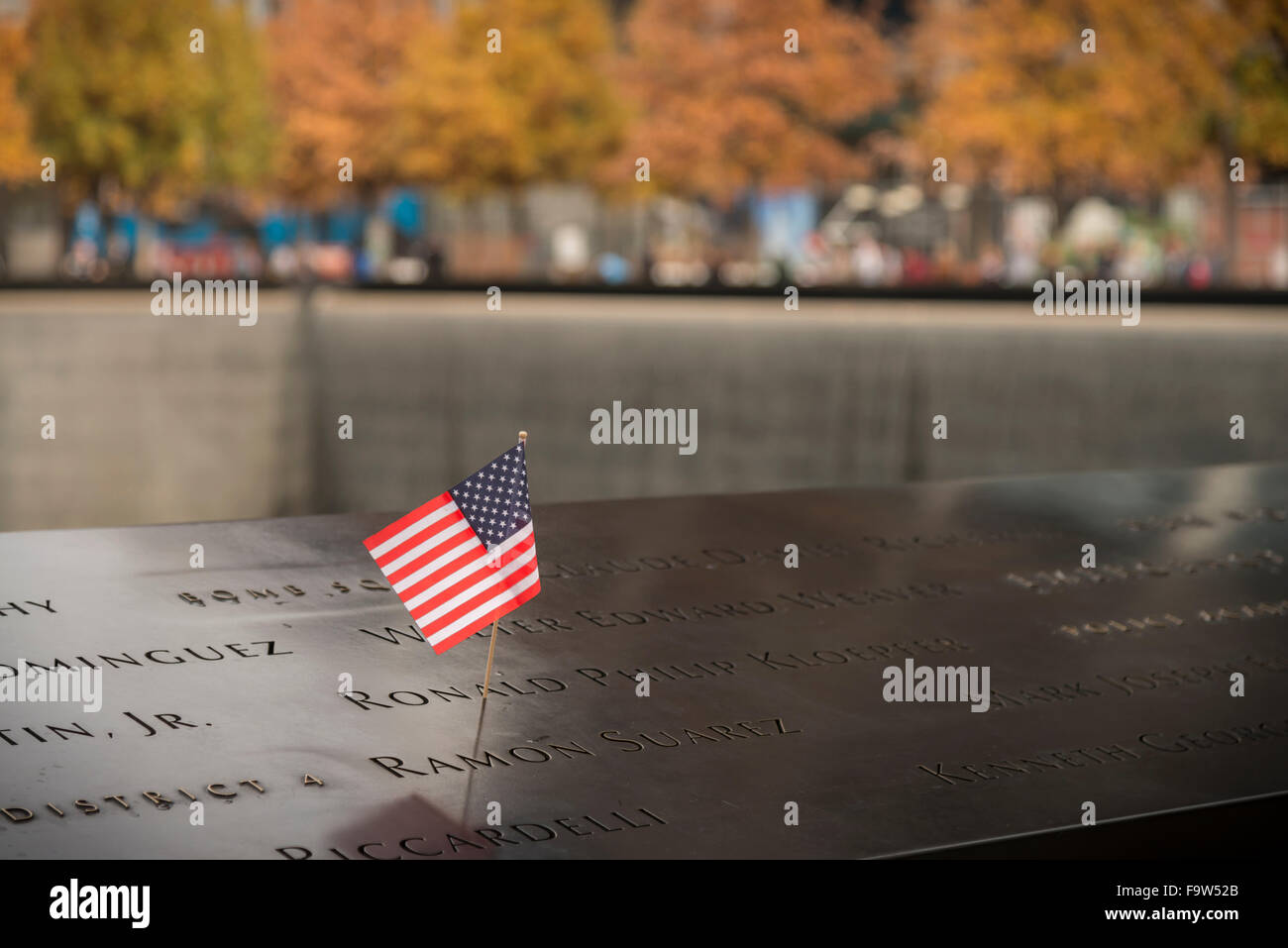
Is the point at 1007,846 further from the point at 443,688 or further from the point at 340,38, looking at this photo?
the point at 340,38

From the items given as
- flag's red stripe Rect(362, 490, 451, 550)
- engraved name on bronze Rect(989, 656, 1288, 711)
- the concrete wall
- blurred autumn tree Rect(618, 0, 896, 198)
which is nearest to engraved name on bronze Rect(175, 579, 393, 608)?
flag's red stripe Rect(362, 490, 451, 550)

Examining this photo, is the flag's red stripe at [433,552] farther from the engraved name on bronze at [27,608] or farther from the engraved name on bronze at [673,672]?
the engraved name on bronze at [27,608]

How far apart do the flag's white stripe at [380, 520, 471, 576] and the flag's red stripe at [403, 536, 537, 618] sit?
15cm

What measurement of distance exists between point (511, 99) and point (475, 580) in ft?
112

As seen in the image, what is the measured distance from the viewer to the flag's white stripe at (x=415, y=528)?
539cm

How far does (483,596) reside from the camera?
17.5ft

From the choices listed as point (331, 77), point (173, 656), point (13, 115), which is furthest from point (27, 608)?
point (331, 77)

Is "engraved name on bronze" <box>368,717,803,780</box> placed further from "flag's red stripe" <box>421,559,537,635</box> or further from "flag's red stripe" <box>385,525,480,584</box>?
"flag's red stripe" <box>385,525,480,584</box>

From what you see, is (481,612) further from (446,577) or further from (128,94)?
(128,94)

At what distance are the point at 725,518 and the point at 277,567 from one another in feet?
8.88

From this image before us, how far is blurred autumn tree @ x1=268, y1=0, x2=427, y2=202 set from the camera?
4434 centimetres

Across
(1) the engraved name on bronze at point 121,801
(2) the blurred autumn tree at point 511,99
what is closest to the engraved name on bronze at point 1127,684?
(1) the engraved name on bronze at point 121,801

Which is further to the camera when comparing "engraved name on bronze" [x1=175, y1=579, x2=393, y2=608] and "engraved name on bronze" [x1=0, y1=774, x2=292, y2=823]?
"engraved name on bronze" [x1=175, y1=579, x2=393, y2=608]
